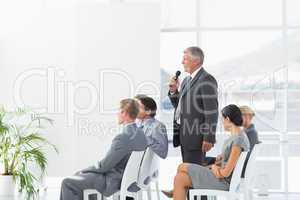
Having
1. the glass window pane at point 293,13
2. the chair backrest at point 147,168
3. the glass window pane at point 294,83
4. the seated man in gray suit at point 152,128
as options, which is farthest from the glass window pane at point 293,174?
the chair backrest at point 147,168

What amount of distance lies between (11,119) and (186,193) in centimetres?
290

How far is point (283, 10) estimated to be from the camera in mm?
6059

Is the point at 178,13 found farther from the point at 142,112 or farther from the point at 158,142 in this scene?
the point at 158,142

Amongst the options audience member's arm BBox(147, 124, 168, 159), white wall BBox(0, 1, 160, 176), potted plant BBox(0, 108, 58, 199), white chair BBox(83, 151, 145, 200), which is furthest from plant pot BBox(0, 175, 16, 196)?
white chair BBox(83, 151, 145, 200)

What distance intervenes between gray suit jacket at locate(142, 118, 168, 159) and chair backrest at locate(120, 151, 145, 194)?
351 mm

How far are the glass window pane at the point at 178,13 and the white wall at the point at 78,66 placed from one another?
0.43 metres

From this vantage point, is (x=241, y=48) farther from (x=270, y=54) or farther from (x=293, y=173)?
(x=293, y=173)

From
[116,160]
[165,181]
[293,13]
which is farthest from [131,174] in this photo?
[293,13]

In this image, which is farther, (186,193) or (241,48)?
(241,48)

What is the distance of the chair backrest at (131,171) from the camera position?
352 centimetres

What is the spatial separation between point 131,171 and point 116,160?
17cm

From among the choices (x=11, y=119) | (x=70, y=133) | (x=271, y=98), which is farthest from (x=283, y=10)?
(x=11, y=119)

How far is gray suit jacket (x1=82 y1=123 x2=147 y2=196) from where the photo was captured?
12.1 ft

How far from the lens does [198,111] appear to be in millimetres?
4465
